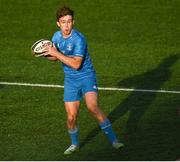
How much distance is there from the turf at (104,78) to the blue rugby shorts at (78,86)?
37.3 inches

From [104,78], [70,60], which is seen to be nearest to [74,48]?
[70,60]

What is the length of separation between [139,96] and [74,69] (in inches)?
147

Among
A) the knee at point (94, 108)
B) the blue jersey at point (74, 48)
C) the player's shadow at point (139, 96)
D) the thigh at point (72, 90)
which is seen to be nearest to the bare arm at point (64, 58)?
the blue jersey at point (74, 48)

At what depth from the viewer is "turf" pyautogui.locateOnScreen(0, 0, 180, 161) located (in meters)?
10.2

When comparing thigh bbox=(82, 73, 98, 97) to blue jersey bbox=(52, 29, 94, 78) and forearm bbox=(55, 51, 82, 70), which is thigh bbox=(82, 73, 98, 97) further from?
forearm bbox=(55, 51, 82, 70)

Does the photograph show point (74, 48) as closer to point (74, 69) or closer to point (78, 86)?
point (74, 69)

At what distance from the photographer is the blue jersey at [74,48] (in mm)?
9359

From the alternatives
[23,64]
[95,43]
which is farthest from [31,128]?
[95,43]

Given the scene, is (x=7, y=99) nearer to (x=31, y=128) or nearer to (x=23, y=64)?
(x=31, y=128)

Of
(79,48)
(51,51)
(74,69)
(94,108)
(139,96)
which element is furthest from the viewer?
(139,96)

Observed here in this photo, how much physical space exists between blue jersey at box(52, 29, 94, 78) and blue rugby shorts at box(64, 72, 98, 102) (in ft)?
0.23

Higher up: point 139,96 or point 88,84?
point 88,84

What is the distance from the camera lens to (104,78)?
14.2 meters

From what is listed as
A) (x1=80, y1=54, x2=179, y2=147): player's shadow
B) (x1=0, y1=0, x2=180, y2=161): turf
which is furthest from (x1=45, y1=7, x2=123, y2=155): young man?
(x1=80, y1=54, x2=179, y2=147): player's shadow
